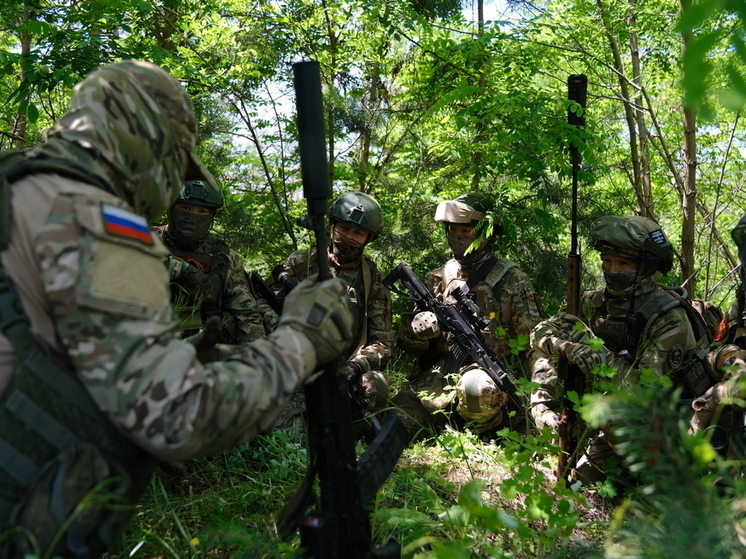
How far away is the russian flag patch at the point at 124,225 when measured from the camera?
1.80m

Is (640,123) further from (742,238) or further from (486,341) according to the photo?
(742,238)

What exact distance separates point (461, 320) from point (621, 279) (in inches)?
55.5

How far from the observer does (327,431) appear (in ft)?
7.79

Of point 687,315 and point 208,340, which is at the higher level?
point 208,340

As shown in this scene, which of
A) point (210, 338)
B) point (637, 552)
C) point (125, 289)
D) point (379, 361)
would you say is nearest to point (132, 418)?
point (125, 289)

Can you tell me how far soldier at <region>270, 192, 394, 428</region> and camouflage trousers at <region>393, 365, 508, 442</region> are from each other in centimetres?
35

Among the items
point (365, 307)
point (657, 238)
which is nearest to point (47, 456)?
point (657, 238)

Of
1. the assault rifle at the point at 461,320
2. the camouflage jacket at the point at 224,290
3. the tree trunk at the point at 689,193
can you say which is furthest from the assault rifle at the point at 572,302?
the camouflage jacket at the point at 224,290

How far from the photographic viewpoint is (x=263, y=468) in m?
4.32

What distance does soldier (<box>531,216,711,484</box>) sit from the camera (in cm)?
438

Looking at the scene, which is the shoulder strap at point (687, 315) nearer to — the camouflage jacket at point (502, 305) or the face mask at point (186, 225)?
the camouflage jacket at point (502, 305)

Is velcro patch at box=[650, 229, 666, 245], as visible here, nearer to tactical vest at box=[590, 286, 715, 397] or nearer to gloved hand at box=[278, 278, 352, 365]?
tactical vest at box=[590, 286, 715, 397]

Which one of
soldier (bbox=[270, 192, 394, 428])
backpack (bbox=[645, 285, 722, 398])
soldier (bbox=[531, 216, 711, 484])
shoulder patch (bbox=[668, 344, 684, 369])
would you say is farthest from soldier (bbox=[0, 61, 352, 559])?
soldier (bbox=[270, 192, 394, 428])

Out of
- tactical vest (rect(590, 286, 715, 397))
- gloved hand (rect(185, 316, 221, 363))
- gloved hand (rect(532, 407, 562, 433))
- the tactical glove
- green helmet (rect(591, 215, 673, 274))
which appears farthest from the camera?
gloved hand (rect(532, 407, 562, 433))
